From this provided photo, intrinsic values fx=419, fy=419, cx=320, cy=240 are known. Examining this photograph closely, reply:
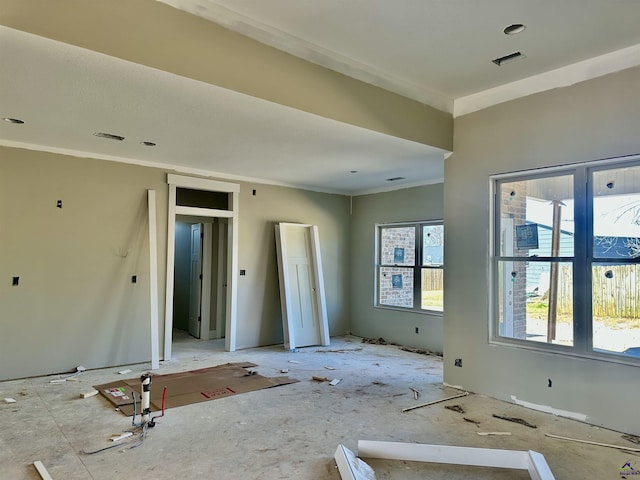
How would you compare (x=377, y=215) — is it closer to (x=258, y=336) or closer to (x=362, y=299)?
(x=362, y=299)

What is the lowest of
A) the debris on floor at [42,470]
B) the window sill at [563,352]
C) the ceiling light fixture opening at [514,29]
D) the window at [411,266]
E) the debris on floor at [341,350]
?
the debris on floor at [341,350]

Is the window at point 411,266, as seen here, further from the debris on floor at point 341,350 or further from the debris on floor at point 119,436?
the debris on floor at point 119,436

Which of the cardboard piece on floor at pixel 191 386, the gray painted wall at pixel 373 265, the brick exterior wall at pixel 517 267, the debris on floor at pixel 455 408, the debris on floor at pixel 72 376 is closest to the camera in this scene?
the debris on floor at pixel 455 408

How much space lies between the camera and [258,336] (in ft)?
21.7

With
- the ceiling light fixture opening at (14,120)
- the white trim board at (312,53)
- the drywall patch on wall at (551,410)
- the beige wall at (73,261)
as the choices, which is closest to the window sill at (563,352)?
the drywall patch on wall at (551,410)

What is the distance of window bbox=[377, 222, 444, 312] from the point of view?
653 cm

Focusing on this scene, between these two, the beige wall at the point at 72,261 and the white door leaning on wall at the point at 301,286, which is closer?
the beige wall at the point at 72,261

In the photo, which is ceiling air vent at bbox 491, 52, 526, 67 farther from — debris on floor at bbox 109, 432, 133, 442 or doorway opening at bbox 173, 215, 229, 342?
doorway opening at bbox 173, 215, 229, 342

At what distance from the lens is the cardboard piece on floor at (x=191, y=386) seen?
3.98 m

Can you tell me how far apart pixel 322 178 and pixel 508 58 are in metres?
3.32

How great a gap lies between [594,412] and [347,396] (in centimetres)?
215

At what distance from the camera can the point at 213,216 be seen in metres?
6.33

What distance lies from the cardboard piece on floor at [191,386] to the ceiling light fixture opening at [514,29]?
3890 mm

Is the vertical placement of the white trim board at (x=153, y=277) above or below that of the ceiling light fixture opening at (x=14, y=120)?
below
